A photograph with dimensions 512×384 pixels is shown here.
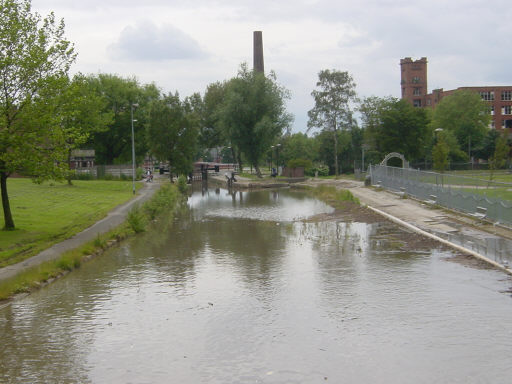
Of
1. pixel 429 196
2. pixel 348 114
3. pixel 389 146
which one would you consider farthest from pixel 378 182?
pixel 348 114

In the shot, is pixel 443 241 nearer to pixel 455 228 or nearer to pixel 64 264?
pixel 455 228

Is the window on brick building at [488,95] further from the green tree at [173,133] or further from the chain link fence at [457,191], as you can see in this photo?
the chain link fence at [457,191]

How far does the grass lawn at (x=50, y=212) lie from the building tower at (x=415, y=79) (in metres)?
86.9

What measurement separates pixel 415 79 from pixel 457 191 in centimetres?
10186

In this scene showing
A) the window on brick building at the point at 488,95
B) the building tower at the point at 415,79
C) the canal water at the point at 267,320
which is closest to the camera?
the canal water at the point at 267,320

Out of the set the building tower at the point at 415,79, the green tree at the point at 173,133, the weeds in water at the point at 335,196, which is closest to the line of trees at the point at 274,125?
the green tree at the point at 173,133

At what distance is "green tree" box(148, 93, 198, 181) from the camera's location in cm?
6581

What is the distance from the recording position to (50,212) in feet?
104

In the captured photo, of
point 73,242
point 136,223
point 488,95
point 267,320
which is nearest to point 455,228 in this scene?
point 267,320

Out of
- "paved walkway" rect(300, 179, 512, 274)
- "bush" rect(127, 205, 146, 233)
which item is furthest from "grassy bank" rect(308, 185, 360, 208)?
"bush" rect(127, 205, 146, 233)

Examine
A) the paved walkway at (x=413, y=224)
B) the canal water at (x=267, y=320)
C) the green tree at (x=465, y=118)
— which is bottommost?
the canal water at (x=267, y=320)

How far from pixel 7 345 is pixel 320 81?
225ft

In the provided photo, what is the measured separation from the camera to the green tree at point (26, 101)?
21.3m

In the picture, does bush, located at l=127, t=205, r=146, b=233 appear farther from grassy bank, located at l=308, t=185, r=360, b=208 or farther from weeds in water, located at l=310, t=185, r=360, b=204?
weeds in water, located at l=310, t=185, r=360, b=204
